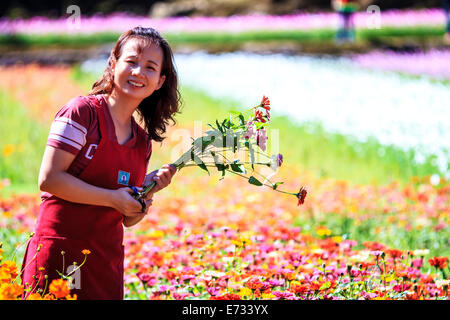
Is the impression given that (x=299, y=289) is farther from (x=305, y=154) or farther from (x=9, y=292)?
(x=305, y=154)

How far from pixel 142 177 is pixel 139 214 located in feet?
0.74

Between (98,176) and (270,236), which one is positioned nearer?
(98,176)

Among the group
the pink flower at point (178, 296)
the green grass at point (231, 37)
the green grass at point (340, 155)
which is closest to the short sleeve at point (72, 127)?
the pink flower at point (178, 296)

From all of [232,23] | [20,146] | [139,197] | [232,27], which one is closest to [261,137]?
[139,197]

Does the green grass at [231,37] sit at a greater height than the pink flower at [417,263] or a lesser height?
greater

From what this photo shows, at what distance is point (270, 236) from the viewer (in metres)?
3.59

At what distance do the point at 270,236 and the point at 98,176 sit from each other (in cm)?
162

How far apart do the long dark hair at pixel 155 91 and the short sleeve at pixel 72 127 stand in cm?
21

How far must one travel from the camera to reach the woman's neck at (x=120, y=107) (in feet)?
7.27

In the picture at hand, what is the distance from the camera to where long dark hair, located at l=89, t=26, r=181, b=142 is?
2219mm

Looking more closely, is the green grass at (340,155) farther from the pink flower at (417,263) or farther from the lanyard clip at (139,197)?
the lanyard clip at (139,197)

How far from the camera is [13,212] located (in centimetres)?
432

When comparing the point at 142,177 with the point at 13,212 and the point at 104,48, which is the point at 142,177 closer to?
the point at 13,212

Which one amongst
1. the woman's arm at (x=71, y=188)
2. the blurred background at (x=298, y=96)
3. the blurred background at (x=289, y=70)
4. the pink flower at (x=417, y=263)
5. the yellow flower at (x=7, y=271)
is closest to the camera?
the yellow flower at (x=7, y=271)
